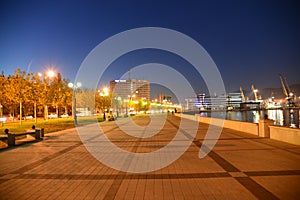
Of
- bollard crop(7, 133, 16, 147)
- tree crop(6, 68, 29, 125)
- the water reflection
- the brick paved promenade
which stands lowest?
the water reflection

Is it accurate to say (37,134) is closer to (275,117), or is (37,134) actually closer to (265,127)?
(265,127)

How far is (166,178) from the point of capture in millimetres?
6047

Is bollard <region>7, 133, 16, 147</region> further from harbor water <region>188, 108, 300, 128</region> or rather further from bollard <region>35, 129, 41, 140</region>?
harbor water <region>188, 108, 300, 128</region>

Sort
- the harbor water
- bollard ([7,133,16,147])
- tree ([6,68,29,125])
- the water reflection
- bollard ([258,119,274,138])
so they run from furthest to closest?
1. the water reflection
2. the harbor water
3. tree ([6,68,29,125])
4. bollard ([258,119,274,138])
5. bollard ([7,133,16,147])

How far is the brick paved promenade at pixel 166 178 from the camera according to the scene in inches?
193

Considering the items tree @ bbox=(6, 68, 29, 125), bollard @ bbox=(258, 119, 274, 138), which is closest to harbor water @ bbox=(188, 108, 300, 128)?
bollard @ bbox=(258, 119, 274, 138)

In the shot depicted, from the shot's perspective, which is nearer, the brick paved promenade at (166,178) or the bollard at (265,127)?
the brick paved promenade at (166,178)

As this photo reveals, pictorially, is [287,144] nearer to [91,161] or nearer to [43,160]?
[91,161]

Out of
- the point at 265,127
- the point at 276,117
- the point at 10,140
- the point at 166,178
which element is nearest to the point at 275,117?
the point at 276,117

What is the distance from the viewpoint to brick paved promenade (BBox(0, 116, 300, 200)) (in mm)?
4914

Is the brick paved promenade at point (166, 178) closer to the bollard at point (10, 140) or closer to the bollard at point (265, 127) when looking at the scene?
the bollard at point (10, 140)

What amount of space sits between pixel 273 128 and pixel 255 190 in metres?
8.05

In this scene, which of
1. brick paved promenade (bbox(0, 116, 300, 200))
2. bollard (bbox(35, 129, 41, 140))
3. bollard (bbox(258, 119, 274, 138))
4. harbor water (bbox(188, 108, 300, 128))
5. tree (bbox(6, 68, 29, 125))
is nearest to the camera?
brick paved promenade (bbox(0, 116, 300, 200))

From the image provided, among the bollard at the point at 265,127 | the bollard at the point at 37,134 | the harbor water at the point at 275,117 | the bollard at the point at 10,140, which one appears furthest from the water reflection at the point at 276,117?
the bollard at the point at 10,140
